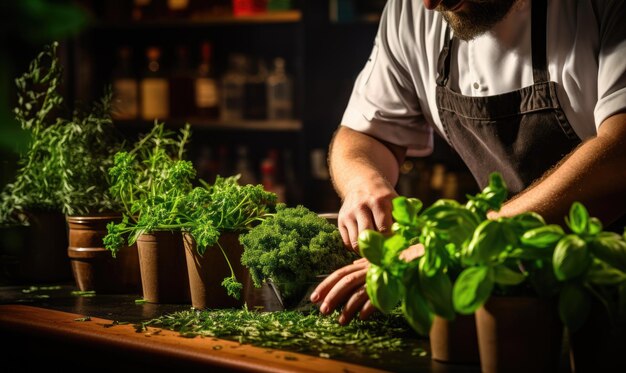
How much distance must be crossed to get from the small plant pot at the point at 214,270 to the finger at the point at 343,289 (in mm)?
263

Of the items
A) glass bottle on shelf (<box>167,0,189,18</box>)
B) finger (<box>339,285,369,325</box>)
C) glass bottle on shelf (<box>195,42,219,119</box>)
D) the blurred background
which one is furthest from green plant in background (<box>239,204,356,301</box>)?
glass bottle on shelf (<box>167,0,189,18</box>)

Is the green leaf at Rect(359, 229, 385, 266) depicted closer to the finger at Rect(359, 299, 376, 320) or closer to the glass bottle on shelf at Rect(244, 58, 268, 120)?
the finger at Rect(359, 299, 376, 320)

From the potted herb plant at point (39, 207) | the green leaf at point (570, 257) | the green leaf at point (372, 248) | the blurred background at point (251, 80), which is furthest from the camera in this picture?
the blurred background at point (251, 80)

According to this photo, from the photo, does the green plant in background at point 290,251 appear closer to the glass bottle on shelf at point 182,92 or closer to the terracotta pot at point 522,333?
the terracotta pot at point 522,333

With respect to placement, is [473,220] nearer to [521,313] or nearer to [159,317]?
[521,313]

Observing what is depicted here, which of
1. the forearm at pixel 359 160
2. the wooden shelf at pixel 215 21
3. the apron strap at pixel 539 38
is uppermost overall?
the wooden shelf at pixel 215 21

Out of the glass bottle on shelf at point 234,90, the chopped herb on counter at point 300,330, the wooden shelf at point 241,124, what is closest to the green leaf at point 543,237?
the chopped herb on counter at point 300,330

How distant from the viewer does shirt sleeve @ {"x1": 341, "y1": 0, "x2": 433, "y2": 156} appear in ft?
6.93

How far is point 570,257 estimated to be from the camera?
82 cm

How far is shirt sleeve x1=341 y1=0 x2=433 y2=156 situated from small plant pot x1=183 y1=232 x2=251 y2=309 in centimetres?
79

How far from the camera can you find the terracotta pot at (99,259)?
5.27 feet

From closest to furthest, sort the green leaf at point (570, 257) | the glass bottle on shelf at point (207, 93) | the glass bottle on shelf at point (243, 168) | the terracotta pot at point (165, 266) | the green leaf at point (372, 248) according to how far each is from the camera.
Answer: the green leaf at point (570, 257), the green leaf at point (372, 248), the terracotta pot at point (165, 266), the glass bottle on shelf at point (243, 168), the glass bottle on shelf at point (207, 93)

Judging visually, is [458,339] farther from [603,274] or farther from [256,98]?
[256,98]

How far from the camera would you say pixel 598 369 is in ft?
2.85
